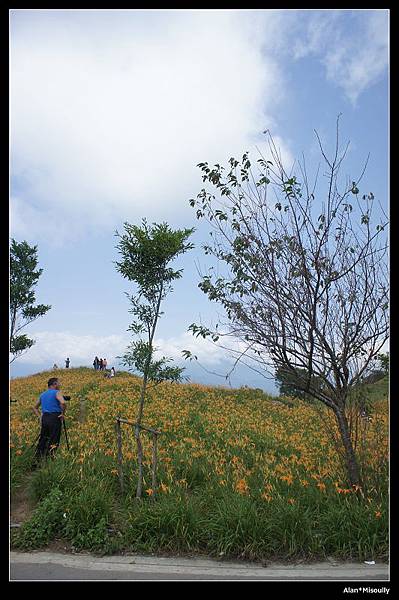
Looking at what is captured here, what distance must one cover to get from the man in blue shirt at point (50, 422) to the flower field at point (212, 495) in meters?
0.22

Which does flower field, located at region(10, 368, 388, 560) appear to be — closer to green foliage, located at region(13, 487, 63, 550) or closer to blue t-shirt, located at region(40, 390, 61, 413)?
green foliage, located at region(13, 487, 63, 550)

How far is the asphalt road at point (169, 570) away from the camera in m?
4.40

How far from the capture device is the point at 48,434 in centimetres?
703

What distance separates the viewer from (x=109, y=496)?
18.7ft

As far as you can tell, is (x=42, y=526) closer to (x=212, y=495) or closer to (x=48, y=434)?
(x=48, y=434)

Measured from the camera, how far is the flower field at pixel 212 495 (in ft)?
16.0

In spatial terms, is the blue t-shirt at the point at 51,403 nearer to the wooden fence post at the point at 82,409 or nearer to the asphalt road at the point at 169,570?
the asphalt road at the point at 169,570

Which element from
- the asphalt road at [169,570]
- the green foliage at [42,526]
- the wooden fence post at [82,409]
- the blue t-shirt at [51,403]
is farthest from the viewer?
the wooden fence post at [82,409]

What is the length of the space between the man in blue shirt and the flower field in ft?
0.71

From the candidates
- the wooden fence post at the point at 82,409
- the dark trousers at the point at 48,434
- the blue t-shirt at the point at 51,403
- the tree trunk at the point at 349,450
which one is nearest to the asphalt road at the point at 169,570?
the tree trunk at the point at 349,450

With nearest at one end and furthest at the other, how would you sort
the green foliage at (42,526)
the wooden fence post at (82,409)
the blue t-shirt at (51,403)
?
the green foliage at (42,526), the blue t-shirt at (51,403), the wooden fence post at (82,409)

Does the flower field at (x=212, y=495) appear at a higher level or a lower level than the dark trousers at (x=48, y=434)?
lower

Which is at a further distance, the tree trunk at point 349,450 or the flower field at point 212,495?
the tree trunk at point 349,450

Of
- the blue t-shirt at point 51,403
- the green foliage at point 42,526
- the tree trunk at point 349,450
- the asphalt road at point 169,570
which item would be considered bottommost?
the asphalt road at point 169,570
